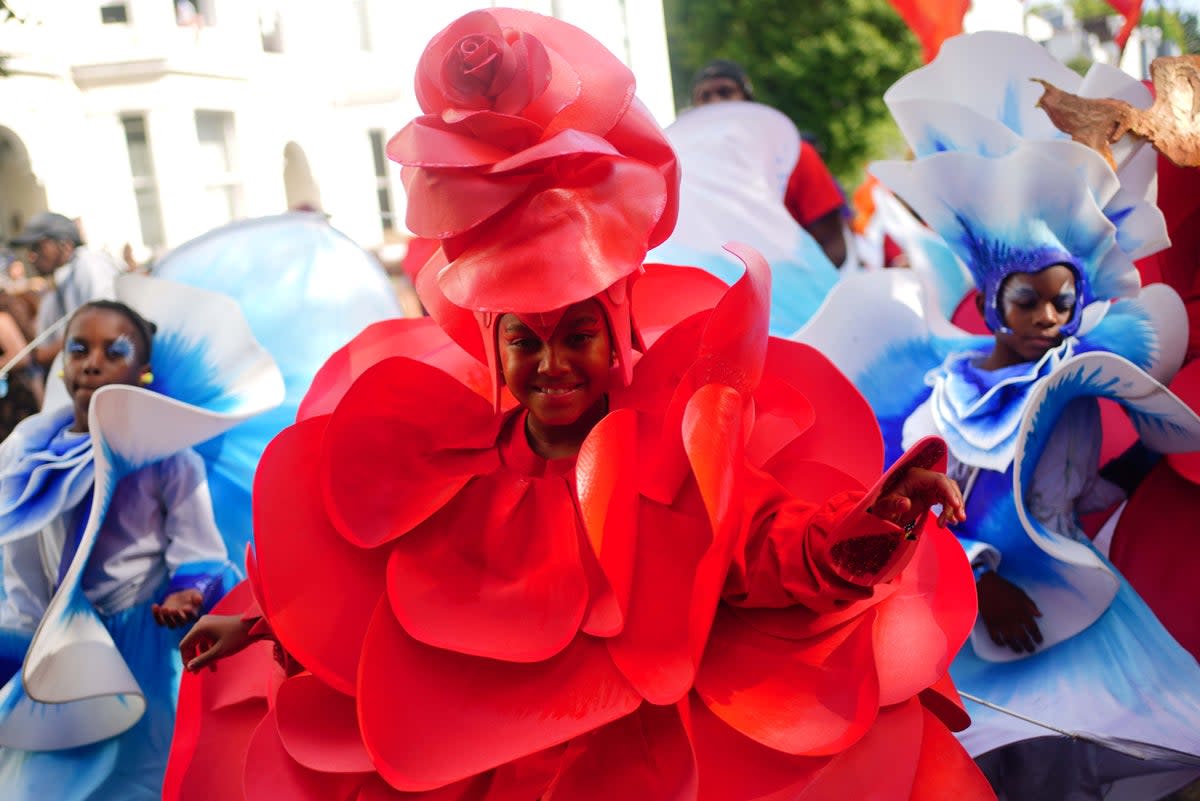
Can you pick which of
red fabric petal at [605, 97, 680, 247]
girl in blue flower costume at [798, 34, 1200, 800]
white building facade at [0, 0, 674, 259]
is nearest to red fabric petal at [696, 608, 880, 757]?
red fabric petal at [605, 97, 680, 247]

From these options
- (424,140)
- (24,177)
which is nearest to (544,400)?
(424,140)

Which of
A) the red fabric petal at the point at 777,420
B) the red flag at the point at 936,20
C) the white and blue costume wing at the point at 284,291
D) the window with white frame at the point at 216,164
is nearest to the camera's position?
the red fabric petal at the point at 777,420

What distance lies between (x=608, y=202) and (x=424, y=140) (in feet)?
0.88

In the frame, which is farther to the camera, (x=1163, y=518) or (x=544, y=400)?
(x=1163, y=518)

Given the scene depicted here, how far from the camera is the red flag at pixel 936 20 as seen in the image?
3.41m

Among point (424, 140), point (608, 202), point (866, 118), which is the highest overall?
point (424, 140)

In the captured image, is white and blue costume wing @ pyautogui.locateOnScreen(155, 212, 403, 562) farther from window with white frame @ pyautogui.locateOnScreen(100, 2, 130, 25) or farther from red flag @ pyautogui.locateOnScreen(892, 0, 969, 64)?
window with white frame @ pyautogui.locateOnScreen(100, 2, 130, 25)

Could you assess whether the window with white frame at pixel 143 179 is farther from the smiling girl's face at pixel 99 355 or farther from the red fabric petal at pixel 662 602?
the red fabric petal at pixel 662 602

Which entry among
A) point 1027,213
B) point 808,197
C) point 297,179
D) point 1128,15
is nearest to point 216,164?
point 297,179

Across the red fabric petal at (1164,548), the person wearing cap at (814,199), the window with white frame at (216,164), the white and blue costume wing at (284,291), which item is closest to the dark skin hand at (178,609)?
the white and blue costume wing at (284,291)

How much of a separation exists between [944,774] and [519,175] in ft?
3.33

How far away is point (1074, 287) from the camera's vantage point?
7.43ft

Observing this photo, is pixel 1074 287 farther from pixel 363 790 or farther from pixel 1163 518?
pixel 363 790

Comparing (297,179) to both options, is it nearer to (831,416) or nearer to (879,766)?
(831,416)
